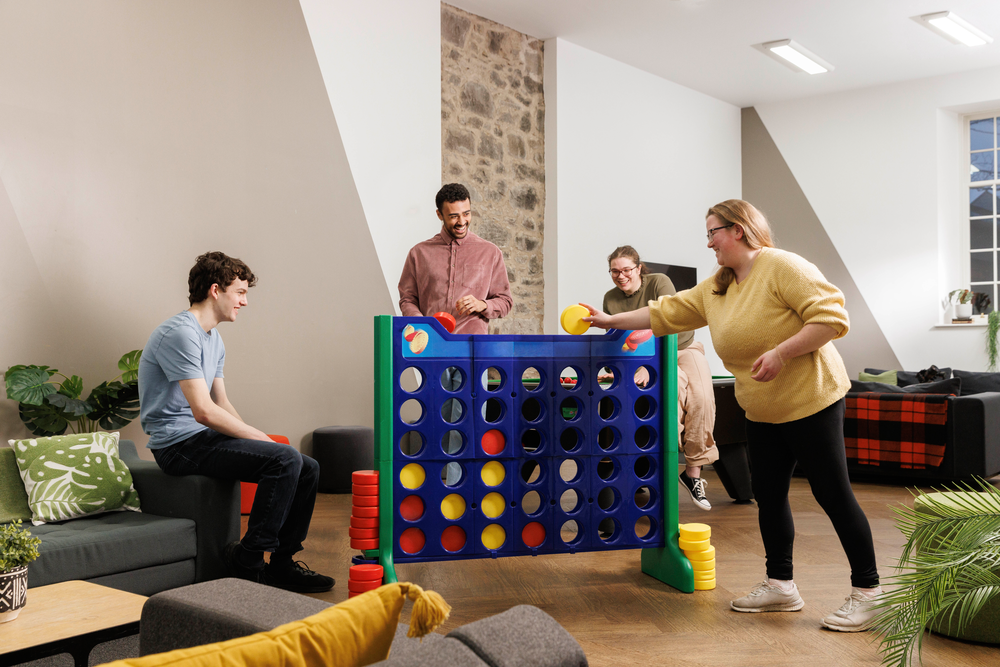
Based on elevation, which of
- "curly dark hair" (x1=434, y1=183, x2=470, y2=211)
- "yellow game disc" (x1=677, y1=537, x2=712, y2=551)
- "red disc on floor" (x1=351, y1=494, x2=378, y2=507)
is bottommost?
"yellow game disc" (x1=677, y1=537, x2=712, y2=551)

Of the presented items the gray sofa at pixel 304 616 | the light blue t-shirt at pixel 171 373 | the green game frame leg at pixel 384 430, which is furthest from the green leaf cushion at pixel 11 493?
the gray sofa at pixel 304 616

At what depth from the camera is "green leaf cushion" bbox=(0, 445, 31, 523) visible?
265 cm

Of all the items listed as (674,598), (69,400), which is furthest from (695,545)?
(69,400)

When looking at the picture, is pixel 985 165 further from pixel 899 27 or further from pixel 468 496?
pixel 468 496

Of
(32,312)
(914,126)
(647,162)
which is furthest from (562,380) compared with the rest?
(914,126)

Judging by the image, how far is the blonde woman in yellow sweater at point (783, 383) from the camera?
2.31 metres

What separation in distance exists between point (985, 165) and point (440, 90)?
577cm

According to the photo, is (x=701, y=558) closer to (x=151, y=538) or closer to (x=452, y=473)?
(x=452, y=473)

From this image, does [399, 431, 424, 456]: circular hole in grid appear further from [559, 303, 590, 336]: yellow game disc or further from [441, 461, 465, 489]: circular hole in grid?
[559, 303, 590, 336]: yellow game disc

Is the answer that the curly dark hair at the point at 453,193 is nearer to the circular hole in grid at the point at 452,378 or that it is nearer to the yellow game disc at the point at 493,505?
the circular hole in grid at the point at 452,378

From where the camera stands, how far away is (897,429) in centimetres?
514

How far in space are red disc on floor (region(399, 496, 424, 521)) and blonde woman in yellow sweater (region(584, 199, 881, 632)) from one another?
1127mm

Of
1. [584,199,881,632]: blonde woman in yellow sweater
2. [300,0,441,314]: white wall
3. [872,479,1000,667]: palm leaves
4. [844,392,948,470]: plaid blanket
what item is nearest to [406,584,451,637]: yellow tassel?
[872,479,1000,667]: palm leaves

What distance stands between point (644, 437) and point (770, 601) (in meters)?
0.76
